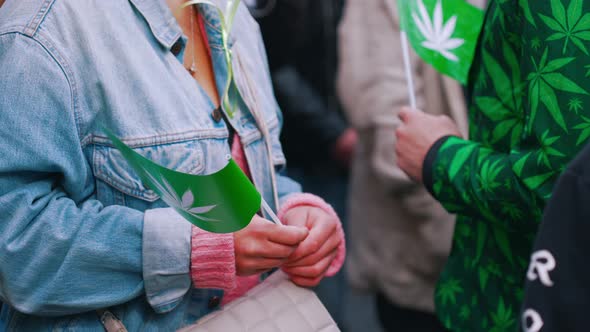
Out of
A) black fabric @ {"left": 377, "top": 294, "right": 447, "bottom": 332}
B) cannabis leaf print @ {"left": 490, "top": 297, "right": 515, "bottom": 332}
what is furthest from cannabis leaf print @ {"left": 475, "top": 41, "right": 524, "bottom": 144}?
black fabric @ {"left": 377, "top": 294, "right": 447, "bottom": 332}

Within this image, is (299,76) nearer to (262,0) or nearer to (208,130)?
(262,0)

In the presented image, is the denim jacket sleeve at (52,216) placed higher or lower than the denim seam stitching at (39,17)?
lower

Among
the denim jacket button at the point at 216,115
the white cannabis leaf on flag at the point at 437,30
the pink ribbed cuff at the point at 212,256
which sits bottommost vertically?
the pink ribbed cuff at the point at 212,256

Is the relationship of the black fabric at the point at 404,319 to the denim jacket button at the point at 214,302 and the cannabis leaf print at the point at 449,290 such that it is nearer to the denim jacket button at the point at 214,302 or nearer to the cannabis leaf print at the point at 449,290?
the cannabis leaf print at the point at 449,290

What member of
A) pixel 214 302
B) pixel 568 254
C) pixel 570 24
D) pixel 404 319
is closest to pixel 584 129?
pixel 570 24

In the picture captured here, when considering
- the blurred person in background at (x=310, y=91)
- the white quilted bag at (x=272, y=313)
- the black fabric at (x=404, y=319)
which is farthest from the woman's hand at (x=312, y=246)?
the blurred person in background at (x=310, y=91)

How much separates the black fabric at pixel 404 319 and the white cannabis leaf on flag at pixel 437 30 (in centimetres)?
95

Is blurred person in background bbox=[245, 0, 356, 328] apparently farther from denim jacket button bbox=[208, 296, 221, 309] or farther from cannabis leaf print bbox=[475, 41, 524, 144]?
denim jacket button bbox=[208, 296, 221, 309]

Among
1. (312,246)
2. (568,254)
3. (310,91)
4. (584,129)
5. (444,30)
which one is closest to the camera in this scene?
(568,254)

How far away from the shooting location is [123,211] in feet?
3.53

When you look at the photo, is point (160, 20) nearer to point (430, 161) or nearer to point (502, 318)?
point (430, 161)

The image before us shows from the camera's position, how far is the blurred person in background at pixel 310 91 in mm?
2590

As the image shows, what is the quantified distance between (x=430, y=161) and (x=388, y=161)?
0.65 m

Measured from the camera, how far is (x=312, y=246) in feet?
3.89
